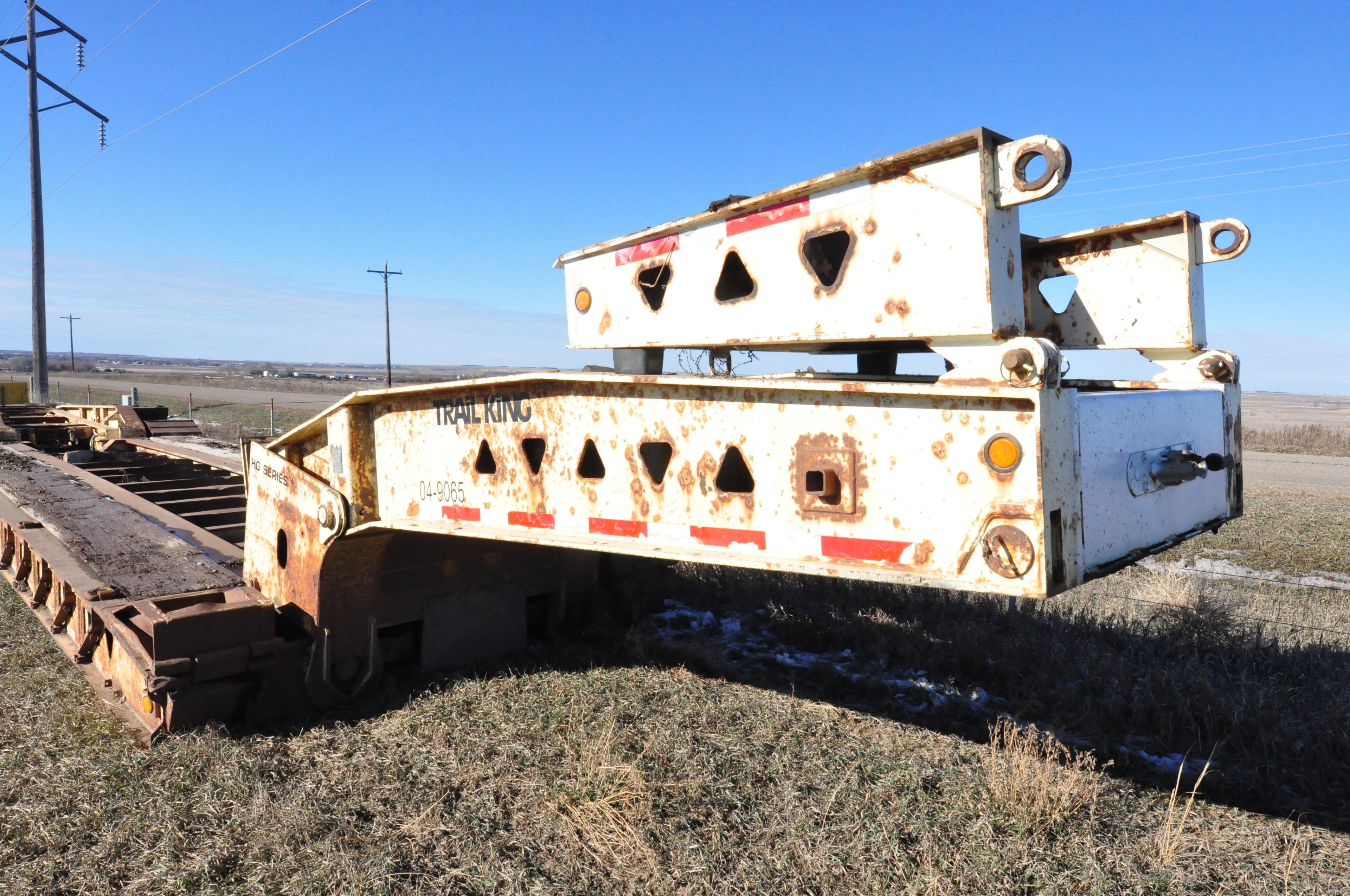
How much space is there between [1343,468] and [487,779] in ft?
92.9

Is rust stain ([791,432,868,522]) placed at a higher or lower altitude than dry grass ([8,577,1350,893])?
higher

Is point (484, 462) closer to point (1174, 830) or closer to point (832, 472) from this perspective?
point (832, 472)

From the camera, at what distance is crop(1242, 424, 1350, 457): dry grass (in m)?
29.5

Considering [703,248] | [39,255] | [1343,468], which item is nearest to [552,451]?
[703,248]

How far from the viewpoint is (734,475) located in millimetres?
3051

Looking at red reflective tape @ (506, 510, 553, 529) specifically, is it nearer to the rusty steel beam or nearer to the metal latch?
the metal latch

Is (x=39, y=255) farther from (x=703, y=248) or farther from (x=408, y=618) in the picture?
(x=703, y=248)

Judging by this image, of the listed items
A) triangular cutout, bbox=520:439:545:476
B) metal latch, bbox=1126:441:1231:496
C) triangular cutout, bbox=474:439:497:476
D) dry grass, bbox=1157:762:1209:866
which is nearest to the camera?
metal latch, bbox=1126:441:1231:496

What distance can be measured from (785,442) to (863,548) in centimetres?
41

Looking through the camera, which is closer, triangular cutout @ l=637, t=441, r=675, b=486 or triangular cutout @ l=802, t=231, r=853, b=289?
triangular cutout @ l=802, t=231, r=853, b=289

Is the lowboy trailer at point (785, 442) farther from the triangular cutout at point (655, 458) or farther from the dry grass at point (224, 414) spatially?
the dry grass at point (224, 414)

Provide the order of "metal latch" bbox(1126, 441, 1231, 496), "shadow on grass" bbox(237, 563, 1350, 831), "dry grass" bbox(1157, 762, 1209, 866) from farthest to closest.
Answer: "shadow on grass" bbox(237, 563, 1350, 831) < "dry grass" bbox(1157, 762, 1209, 866) < "metal latch" bbox(1126, 441, 1231, 496)

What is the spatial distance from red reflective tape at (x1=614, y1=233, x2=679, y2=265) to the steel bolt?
149 centimetres

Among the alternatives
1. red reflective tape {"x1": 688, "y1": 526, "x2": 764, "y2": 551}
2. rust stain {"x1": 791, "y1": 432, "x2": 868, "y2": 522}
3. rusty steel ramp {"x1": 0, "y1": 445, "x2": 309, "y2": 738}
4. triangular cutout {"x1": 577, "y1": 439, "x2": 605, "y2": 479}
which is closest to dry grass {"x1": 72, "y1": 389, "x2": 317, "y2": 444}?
rusty steel ramp {"x1": 0, "y1": 445, "x2": 309, "y2": 738}
